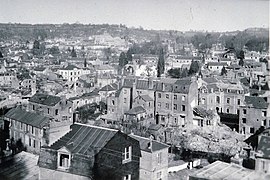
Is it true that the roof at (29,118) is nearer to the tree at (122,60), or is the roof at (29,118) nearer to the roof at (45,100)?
the roof at (45,100)

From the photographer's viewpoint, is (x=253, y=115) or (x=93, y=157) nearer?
(x=93, y=157)

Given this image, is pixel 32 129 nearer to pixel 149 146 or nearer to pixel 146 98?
pixel 149 146

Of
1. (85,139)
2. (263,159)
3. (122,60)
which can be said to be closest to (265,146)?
(263,159)

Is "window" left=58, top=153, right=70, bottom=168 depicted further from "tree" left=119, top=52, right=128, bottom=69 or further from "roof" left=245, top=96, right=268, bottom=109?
"tree" left=119, top=52, right=128, bottom=69

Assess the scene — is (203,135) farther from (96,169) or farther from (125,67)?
(125,67)

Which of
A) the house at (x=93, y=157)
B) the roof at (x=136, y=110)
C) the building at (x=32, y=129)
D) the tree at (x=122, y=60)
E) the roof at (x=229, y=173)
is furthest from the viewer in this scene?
the tree at (x=122, y=60)

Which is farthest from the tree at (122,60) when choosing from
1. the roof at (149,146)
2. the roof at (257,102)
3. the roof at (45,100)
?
the roof at (149,146)

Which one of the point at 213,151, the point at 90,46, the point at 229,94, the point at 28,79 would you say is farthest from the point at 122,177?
the point at 90,46

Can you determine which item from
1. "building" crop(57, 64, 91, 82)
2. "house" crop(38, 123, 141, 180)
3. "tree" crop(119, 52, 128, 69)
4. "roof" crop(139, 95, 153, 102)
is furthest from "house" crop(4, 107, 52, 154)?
"tree" crop(119, 52, 128, 69)
